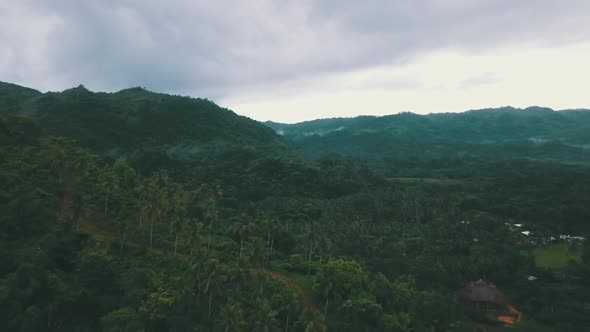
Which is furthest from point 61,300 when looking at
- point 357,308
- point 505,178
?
point 505,178

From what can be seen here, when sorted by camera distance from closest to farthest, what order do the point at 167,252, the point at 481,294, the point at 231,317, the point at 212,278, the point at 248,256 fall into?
the point at 231,317 < the point at 212,278 < the point at 248,256 < the point at 167,252 < the point at 481,294

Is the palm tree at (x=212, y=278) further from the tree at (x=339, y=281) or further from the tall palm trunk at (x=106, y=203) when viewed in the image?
the tall palm trunk at (x=106, y=203)

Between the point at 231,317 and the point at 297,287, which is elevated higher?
the point at 231,317

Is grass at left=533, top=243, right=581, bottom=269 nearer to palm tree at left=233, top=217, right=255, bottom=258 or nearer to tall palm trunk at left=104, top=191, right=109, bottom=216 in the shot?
palm tree at left=233, top=217, right=255, bottom=258

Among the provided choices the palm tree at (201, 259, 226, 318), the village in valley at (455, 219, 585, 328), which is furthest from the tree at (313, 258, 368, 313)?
the village in valley at (455, 219, 585, 328)

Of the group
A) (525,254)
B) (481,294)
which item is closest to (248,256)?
(481,294)

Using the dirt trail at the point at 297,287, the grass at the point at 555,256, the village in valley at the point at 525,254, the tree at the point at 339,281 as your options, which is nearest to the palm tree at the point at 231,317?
the dirt trail at the point at 297,287

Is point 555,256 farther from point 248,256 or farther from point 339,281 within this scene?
point 248,256

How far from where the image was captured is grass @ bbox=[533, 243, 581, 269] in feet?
301

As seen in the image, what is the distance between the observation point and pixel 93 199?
69000mm

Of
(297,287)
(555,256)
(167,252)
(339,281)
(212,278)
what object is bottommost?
(555,256)

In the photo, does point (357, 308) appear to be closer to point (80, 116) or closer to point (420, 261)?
point (420, 261)

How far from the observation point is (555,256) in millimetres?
96062

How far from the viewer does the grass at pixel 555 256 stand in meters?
91.8
